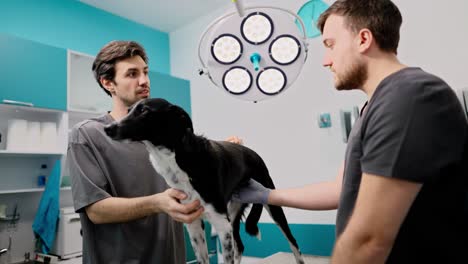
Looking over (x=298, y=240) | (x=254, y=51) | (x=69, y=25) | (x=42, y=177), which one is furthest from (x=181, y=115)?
(x=69, y=25)

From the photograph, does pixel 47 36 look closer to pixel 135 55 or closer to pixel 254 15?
pixel 135 55

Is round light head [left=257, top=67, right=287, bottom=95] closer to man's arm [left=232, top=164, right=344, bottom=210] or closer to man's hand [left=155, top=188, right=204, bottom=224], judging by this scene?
man's arm [left=232, top=164, right=344, bottom=210]

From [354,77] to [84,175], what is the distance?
3.23 ft

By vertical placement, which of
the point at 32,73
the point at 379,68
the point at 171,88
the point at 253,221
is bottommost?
the point at 253,221

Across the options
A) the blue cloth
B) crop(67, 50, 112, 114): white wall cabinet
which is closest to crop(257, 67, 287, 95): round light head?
the blue cloth

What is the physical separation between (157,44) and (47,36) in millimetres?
1402

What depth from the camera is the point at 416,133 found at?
0.63 m

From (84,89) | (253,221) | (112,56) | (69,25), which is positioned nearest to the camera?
(112,56)

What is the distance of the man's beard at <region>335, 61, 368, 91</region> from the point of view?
866mm

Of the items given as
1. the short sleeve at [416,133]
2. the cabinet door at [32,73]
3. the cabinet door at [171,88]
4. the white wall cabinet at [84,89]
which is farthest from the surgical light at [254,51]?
the cabinet door at [171,88]

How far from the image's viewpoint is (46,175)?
2.95m

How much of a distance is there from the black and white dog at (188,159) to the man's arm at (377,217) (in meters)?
0.52

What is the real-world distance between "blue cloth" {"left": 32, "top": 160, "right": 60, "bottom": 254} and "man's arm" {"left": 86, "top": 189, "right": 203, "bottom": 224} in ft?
5.59

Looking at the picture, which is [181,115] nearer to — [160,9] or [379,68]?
[379,68]
